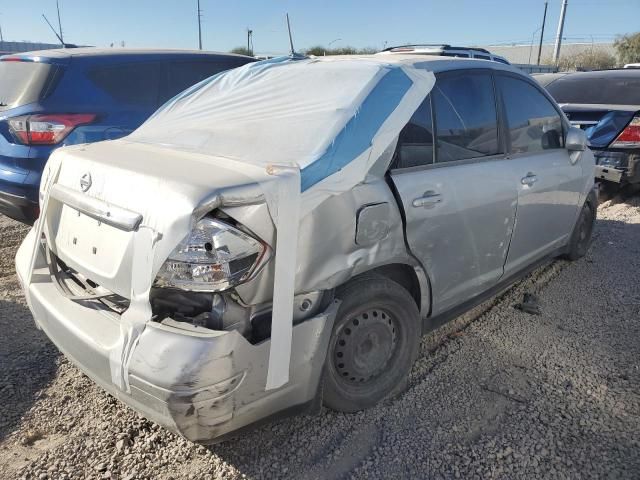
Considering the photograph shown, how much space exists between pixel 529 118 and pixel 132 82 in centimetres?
359

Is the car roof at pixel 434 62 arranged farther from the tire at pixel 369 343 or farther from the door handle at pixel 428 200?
the tire at pixel 369 343

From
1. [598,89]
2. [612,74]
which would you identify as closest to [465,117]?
[598,89]

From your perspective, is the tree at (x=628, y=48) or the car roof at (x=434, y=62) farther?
the tree at (x=628, y=48)

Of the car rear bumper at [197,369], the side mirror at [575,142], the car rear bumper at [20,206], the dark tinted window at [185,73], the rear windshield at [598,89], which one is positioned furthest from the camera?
the rear windshield at [598,89]

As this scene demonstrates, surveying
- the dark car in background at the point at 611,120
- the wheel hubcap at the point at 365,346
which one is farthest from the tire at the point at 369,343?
the dark car in background at the point at 611,120

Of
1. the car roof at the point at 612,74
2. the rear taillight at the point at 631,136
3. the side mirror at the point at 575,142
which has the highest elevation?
the car roof at the point at 612,74

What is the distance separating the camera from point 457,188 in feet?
9.38

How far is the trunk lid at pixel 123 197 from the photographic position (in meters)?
1.90

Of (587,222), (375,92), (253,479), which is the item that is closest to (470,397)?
(253,479)

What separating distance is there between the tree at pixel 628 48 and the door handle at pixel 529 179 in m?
52.7

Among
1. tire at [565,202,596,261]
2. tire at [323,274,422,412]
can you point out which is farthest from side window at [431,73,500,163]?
tire at [565,202,596,261]

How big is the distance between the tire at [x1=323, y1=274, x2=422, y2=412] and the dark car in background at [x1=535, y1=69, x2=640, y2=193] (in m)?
4.82

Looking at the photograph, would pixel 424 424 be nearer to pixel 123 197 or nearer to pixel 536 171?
pixel 123 197

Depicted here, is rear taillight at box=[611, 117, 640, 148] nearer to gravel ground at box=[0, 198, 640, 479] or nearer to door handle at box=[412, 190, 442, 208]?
gravel ground at box=[0, 198, 640, 479]
